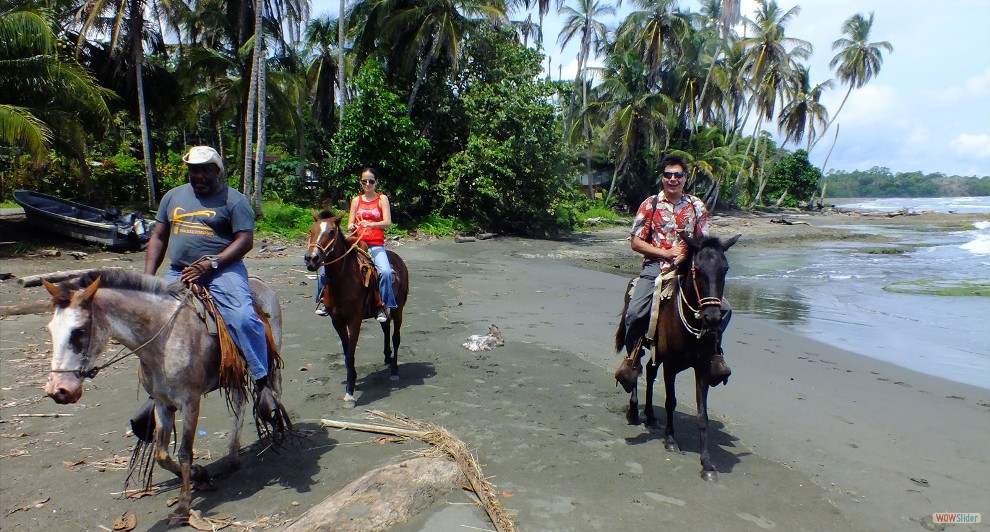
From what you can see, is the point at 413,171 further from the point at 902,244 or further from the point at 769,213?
the point at 769,213

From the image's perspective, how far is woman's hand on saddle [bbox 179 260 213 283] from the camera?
13.9 feet

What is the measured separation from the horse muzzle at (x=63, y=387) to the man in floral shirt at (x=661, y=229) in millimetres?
4226

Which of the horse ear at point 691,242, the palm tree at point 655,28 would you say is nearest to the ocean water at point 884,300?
the horse ear at point 691,242

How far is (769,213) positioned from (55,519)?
57652 mm

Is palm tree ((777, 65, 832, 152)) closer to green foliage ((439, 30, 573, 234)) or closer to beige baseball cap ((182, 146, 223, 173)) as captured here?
green foliage ((439, 30, 573, 234))

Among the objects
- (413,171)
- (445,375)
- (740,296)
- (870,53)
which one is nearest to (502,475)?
(445,375)

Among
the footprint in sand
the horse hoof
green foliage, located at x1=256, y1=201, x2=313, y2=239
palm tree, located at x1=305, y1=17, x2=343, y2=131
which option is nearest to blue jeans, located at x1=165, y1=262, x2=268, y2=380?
the horse hoof

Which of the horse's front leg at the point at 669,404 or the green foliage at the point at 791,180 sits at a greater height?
the green foliage at the point at 791,180

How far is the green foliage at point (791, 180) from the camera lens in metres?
61.8

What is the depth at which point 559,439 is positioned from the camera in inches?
220

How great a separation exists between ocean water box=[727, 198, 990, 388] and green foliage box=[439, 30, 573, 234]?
866 cm

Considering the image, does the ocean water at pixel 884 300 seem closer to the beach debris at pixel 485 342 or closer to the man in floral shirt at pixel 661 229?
the man in floral shirt at pixel 661 229

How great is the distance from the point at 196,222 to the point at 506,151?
70.9 feet

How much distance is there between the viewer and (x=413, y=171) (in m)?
24.8
